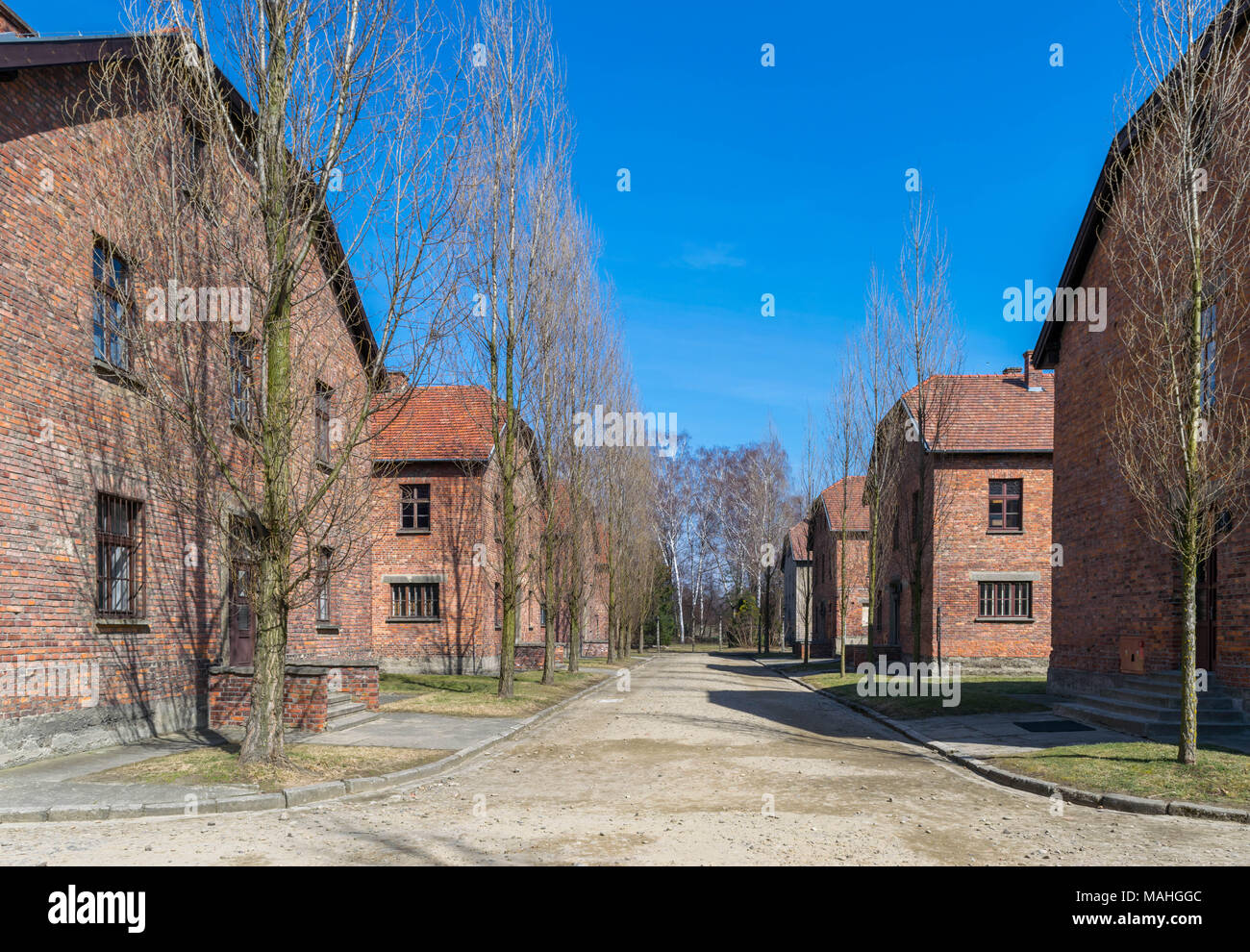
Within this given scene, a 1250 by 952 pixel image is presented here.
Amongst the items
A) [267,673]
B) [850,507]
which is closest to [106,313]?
[267,673]

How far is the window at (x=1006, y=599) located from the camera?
29.4m

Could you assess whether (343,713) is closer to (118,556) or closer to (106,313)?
(118,556)

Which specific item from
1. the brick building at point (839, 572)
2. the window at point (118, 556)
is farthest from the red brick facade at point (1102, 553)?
the brick building at point (839, 572)

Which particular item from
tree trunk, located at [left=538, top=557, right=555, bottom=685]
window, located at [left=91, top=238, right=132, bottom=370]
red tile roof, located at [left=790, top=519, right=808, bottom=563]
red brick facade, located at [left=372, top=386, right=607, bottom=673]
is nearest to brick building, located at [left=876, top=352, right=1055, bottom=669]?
tree trunk, located at [left=538, top=557, right=555, bottom=685]

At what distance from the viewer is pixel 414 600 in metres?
29.4

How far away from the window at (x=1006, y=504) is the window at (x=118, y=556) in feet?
82.7

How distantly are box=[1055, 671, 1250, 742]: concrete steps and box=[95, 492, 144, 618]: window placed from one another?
1497 cm

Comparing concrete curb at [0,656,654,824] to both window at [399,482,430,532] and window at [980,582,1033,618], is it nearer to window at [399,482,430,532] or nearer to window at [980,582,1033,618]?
window at [399,482,430,532]

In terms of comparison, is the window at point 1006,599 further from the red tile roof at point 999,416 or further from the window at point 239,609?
the window at point 239,609

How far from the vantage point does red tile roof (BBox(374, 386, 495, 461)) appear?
28781 millimetres

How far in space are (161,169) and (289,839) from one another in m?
8.11

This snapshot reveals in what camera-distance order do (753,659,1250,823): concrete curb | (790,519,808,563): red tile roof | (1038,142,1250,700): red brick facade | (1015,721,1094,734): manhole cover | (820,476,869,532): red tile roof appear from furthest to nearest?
1. (790,519,808,563): red tile roof
2. (820,476,869,532): red tile roof
3. (1015,721,1094,734): manhole cover
4. (1038,142,1250,700): red brick facade
5. (753,659,1250,823): concrete curb
